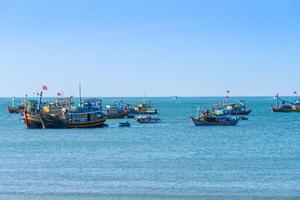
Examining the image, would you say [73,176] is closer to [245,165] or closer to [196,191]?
[196,191]

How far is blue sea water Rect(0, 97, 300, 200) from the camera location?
46312 mm

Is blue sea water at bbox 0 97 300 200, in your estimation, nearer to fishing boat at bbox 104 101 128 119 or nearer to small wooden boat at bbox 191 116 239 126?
small wooden boat at bbox 191 116 239 126

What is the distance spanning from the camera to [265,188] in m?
47.6

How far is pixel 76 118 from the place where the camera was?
112 meters

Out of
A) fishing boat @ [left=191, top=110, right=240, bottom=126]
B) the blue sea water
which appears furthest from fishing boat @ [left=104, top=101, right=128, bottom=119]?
the blue sea water

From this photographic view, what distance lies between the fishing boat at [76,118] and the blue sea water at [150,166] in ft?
37.9

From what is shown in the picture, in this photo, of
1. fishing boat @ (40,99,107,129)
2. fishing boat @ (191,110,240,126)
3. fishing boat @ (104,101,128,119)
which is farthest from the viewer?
fishing boat @ (104,101,128,119)

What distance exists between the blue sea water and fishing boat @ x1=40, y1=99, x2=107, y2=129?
11.5 metres

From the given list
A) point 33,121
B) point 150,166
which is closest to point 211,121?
point 33,121

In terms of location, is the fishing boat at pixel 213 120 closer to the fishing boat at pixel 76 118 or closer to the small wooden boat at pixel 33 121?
A: the fishing boat at pixel 76 118

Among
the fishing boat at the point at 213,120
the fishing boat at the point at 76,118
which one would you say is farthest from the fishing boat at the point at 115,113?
the fishing boat at the point at 76,118

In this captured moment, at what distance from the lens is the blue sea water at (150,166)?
46312 millimetres

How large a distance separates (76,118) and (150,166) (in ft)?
175

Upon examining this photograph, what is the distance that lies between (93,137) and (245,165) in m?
37.6
